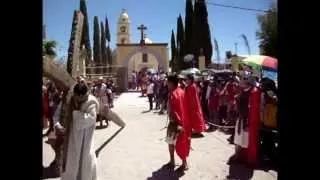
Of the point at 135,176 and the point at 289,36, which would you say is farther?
the point at 135,176

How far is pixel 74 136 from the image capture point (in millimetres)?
6785

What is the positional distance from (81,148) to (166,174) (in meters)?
2.28

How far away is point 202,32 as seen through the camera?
39594 mm

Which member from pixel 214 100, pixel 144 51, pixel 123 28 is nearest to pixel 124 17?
pixel 123 28

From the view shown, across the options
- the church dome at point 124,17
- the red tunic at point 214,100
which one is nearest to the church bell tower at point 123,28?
the church dome at point 124,17

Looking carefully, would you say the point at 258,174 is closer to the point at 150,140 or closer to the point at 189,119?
the point at 189,119

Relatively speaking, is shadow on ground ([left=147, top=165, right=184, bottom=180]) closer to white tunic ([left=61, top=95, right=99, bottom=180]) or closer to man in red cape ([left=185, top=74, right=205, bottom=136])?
→ man in red cape ([left=185, top=74, right=205, bottom=136])

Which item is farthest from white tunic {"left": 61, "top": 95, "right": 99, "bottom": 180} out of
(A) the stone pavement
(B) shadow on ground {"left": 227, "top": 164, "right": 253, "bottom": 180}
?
(B) shadow on ground {"left": 227, "top": 164, "right": 253, "bottom": 180}

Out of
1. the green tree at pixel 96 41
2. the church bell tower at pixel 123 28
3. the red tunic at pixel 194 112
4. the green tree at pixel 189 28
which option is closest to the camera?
the red tunic at pixel 194 112

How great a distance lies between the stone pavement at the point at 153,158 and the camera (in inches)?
334

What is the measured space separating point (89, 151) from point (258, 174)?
10.7ft

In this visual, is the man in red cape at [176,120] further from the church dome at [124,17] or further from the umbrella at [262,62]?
the church dome at [124,17]

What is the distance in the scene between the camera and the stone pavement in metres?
8.48
